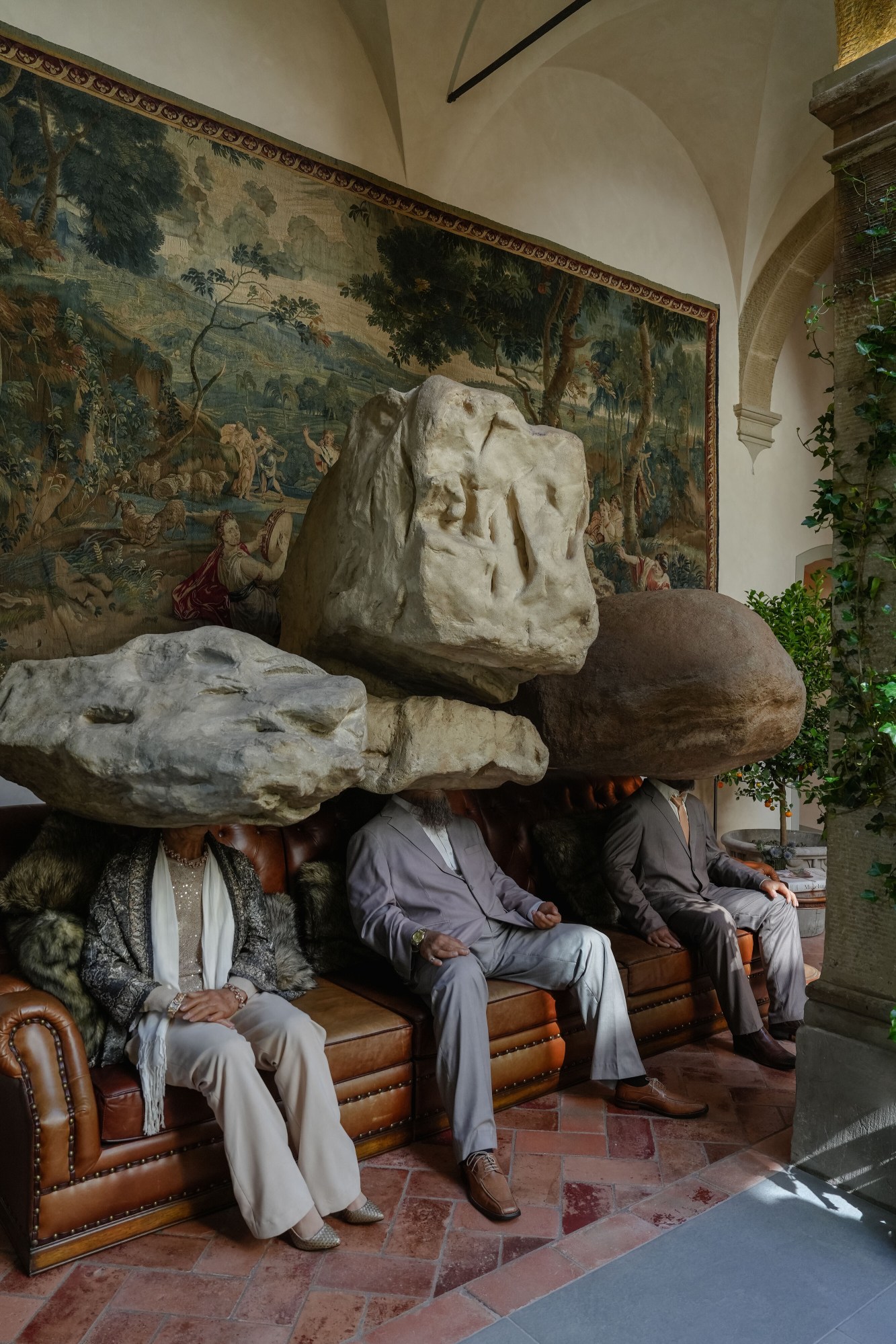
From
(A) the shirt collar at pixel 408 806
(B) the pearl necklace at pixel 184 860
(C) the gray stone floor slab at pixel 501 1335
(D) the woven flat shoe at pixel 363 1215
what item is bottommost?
(C) the gray stone floor slab at pixel 501 1335

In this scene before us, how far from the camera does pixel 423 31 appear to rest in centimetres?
605

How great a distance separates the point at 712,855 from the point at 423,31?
533 cm

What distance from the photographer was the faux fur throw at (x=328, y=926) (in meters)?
3.96

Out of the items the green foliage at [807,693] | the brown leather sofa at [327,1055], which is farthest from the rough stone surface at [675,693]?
the green foliage at [807,693]

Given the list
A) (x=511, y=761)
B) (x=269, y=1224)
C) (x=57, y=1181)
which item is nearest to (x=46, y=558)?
(x=511, y=761)

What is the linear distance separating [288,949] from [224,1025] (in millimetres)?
736

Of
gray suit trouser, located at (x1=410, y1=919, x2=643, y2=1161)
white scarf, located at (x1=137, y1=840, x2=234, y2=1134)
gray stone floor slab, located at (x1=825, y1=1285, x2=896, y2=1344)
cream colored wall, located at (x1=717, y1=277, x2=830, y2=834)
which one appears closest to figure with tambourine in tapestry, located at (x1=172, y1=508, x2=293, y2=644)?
white scarf, located at (x1=137, y1=840, x2=234, y2=1134)

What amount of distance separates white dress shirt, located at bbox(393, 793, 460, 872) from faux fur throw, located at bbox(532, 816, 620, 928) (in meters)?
1.03

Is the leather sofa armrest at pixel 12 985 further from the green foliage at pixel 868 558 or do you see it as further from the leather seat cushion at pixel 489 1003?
the green foliage at pixel 868 558

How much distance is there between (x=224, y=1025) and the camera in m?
2.95

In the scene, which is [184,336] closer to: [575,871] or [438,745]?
[438,745]

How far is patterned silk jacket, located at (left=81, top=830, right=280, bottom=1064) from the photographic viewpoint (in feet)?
9.86

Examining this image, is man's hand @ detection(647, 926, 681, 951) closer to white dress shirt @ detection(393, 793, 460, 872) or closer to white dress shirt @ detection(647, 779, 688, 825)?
white dress shirt @ detection(647, 779, 688, 825)

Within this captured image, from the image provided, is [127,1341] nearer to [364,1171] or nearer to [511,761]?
[364,1171]
